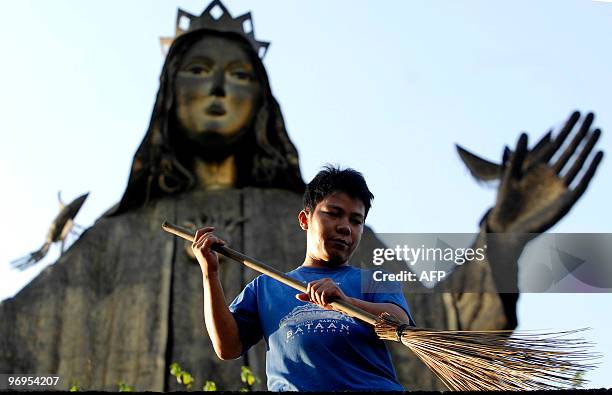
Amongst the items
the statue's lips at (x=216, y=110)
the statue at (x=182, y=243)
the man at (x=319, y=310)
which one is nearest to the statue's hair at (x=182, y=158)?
the statue at (x=182, y=243)

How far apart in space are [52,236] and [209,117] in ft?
5.61

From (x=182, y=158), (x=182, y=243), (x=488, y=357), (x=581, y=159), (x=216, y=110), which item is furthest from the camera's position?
(x=182, y=158)

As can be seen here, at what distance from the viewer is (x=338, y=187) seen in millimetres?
4316

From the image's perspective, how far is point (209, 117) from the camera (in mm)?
11930

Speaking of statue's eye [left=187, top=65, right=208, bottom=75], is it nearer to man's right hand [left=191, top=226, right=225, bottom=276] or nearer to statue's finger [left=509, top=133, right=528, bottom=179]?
statue's finger [left=509, top=133, right=528, bottom=179]

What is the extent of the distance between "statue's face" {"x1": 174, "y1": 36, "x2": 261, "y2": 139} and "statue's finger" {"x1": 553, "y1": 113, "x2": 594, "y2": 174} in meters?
3.43

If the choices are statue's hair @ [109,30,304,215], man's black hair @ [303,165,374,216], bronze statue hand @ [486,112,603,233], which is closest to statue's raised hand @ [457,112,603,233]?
bronze statue hand @ [486,112,603,233]

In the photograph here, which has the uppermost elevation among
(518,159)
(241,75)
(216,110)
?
(241,75)

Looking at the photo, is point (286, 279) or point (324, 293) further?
point (286, 279)

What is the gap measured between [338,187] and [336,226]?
13cm

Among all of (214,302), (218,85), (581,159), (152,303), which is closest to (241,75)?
(218,85)

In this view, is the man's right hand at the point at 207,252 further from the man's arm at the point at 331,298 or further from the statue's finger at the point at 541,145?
the statue's finger at the point at 541,145

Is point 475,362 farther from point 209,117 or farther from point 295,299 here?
point 209,117

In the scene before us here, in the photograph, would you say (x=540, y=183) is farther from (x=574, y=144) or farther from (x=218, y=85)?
(x=218, y=85)
